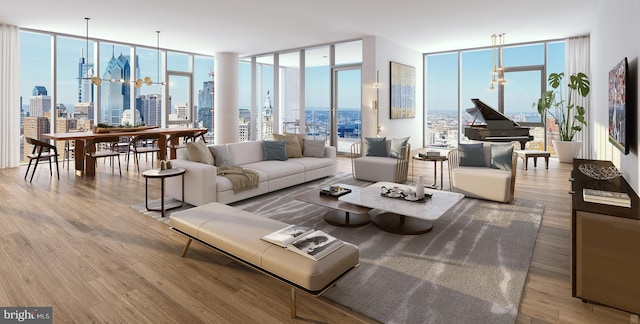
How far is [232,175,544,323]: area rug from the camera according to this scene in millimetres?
2357

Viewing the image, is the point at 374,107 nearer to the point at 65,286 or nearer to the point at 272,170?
the point at 272,170

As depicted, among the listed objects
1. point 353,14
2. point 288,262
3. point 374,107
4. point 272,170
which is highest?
point 353,14

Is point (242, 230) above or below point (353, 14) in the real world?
below

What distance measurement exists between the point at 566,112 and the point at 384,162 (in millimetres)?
5571

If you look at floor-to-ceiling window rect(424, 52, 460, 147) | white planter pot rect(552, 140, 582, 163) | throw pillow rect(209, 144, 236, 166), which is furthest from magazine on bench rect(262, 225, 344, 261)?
floor-to-ceiling window rect(424, 52, 460, 147)

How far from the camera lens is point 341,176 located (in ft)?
22.5

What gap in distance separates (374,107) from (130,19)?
545 centimetres

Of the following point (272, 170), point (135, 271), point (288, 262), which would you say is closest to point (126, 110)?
point (272, 170)

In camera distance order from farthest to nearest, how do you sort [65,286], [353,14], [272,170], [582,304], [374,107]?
[374,107]
[353,14]
[272,170]
[65,286]
[582,304]

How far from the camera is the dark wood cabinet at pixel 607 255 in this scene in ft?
7.32

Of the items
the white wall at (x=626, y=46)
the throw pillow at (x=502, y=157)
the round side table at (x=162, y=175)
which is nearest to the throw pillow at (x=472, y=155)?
the throw pillow at (x=502, y=157)

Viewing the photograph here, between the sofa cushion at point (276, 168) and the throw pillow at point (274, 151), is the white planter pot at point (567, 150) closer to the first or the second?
the sofa cushion at point (276, 168)

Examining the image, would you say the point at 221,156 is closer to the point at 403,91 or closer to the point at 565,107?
the point at 403,91

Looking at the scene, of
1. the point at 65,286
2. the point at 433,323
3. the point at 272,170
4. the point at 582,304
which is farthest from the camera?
the point at 272,170
